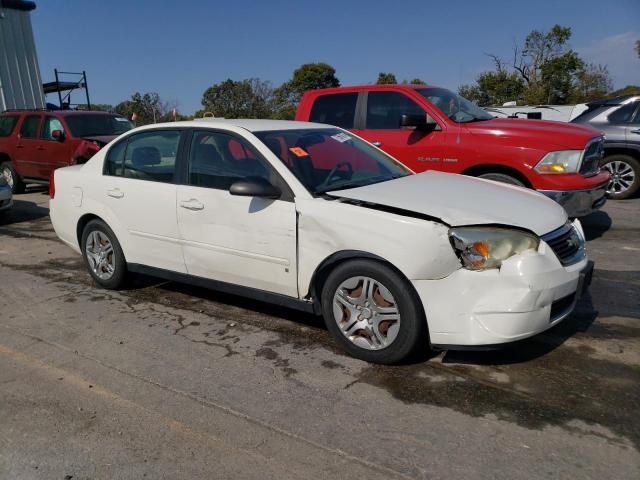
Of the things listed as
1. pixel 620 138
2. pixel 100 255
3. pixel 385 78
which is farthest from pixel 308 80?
pixel 100 255

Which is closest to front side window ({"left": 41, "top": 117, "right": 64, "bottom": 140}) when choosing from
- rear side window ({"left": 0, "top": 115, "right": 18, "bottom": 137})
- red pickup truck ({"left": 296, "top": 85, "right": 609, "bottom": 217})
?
rear side window ({"left": 0, "top": 115, "right": 18, "bottom": 137})

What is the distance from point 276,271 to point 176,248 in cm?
107

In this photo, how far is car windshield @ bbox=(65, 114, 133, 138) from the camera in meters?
10.9

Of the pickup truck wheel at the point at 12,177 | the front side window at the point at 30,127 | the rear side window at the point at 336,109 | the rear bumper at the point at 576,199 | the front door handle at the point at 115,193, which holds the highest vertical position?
the rear side window at the point at 336,109

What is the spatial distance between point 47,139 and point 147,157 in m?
7.51

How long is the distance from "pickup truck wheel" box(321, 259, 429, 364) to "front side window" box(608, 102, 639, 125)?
24.5ft

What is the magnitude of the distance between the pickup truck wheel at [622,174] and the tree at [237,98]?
25755 mm

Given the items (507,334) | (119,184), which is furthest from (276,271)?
(119,184)

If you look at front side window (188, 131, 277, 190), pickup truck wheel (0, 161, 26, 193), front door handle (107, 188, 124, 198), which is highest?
front side window (188, 131, 277, 190)

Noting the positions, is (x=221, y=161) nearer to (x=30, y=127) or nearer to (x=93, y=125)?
(x=93, y=125)

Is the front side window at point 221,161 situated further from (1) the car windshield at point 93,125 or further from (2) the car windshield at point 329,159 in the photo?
(1) the car windshield at point 93,125

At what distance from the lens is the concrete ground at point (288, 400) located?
259 centimetres

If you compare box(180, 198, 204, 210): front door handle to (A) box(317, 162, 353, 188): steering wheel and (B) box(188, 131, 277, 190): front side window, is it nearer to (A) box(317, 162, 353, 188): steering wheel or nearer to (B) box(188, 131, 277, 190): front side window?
(B) box(188, 131, 277, 190): front side window

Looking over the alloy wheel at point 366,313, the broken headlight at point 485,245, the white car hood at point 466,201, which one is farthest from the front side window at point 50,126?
the broken headlight at point 485,245
